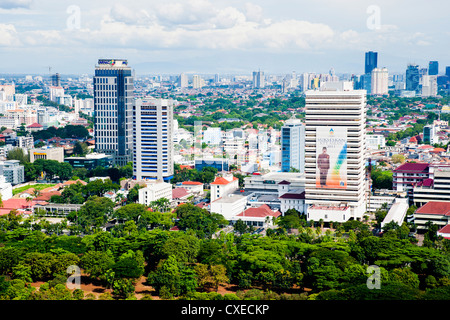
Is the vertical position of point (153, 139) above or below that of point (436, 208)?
above

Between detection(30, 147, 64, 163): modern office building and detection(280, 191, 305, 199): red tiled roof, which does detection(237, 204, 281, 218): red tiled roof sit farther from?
detection(30, 147, 64, 163): modern office building

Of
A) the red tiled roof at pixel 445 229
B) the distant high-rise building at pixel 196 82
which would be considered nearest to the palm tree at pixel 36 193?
the red tiled roof at pixel 445 229

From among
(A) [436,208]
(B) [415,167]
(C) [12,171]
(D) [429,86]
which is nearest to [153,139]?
(C) [12,171]

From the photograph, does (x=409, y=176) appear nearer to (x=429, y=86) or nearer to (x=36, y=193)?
(x=36, y=193)

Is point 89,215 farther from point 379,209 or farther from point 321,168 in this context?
point 379,209

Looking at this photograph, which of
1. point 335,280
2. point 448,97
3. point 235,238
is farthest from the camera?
point 448,97

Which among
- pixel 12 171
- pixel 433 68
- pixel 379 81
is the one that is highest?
pixel 433 68

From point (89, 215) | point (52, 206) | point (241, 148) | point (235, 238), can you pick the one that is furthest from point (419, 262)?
point (241, 148)
